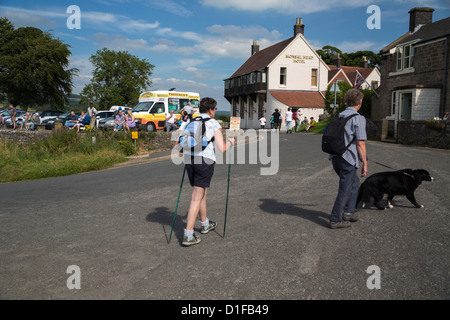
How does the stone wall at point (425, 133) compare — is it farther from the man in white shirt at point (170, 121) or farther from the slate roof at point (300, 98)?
the slate roof at point (300, 98)

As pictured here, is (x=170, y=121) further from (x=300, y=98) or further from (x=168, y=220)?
(x=300, y=98)

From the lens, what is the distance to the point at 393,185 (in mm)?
6109

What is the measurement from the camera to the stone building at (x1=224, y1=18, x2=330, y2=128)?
4425cm

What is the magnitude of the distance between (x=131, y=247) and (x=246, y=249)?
5.16 feet

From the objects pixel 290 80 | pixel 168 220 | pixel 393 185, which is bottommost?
pixel 168 220

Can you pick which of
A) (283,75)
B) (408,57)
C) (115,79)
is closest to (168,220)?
(408,57)

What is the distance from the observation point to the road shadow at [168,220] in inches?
216

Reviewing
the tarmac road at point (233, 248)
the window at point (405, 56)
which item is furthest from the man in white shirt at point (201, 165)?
the window at point (405, 56)

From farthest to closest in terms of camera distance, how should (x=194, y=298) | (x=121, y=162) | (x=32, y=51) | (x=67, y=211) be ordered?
(x=32, y=51)
(x=121, y=162)
(x=67, y=211)
(x=194, y=298)

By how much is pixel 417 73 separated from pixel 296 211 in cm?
2135

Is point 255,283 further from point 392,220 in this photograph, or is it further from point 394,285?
point 392,220

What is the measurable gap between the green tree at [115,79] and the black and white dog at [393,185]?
61.5 metres

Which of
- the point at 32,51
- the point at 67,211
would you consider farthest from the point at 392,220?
the point at 32,51
